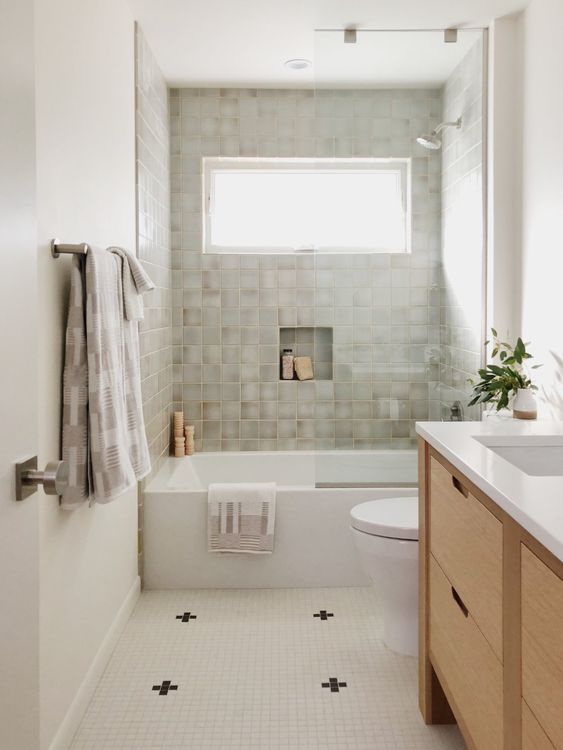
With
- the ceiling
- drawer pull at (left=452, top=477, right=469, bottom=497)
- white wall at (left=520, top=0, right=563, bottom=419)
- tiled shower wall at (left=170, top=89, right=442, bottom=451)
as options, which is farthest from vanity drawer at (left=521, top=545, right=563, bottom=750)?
tiled shower wall at (left=170, top=89, right=442, bottom=451)

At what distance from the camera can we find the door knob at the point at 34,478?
3.56ft

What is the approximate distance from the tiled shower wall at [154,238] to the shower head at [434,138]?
130 cm

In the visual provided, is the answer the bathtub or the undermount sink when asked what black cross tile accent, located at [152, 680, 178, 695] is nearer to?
the bathtub

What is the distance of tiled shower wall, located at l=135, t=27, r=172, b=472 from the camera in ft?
11.0

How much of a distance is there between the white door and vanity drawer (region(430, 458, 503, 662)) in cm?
86

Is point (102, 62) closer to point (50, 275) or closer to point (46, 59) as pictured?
point (46, 59)

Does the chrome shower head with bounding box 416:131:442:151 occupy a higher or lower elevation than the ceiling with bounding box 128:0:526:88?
lower

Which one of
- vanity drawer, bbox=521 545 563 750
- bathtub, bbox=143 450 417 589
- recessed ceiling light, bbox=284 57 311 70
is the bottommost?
bathtub, bbox=143 450 417 589

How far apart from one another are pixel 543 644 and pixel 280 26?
301 cm

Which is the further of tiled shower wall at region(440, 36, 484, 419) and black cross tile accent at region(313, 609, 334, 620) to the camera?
tiled shower wall at region(440, 36, 484, 419)

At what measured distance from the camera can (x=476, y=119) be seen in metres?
3.35

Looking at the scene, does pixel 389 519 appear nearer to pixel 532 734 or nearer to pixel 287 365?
pixel 532 734

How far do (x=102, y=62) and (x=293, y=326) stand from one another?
1994mm

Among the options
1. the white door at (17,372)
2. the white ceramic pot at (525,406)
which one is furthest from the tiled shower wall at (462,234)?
the white door at (17,372)
